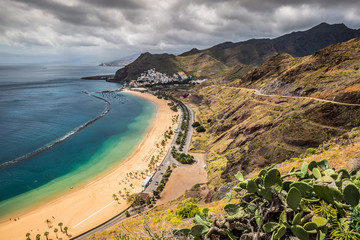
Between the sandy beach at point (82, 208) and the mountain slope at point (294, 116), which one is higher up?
the mountain slope at point (294, 116)

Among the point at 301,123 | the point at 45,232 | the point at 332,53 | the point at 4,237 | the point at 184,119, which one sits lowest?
the point at 4,237

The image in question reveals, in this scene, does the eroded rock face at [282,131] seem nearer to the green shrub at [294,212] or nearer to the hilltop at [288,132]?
the hilltop at [288,132]

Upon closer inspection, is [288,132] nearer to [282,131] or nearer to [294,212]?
[282,131]

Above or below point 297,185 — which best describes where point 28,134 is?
below

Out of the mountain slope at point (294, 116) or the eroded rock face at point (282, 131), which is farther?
the mountain slope at point (294, 116)

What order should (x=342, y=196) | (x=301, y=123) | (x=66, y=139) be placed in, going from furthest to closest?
(x=66, y=139)
(x=301, y=123)
(x=342, y=196)

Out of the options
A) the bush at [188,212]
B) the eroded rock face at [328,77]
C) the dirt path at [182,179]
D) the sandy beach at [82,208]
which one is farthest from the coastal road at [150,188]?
the eroded rock face at [328,77]

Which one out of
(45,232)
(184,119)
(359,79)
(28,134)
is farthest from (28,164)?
(359,79)

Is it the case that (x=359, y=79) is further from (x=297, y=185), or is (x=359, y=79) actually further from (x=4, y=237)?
(x=4, y=237)

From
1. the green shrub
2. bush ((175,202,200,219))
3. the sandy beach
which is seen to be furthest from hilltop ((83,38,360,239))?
the sandy beach
